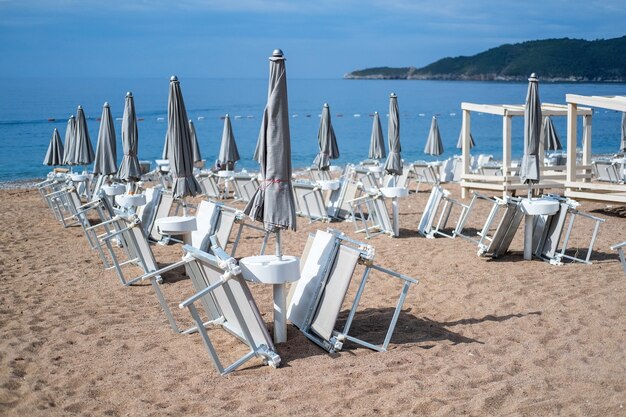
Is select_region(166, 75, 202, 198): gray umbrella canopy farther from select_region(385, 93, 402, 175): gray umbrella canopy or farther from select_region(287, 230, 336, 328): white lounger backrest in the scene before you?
select_region(385, 93, 402, 175): gray umbrella canopy

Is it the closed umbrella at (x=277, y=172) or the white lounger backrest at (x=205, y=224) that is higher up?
the closed umbrella at (x=277, y=172)

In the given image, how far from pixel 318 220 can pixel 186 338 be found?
19.5 feet

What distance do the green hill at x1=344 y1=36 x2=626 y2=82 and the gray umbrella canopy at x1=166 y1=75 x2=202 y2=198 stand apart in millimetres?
101073

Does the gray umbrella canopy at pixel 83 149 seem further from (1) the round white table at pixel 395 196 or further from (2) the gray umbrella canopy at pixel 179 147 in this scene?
(1) the round white table at pixel 395 196

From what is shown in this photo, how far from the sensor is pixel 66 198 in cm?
1116

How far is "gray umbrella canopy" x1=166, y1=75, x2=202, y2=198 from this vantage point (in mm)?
7227

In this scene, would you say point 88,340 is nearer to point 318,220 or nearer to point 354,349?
point 354,349

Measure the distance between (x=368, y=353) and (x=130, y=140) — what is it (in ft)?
20.5

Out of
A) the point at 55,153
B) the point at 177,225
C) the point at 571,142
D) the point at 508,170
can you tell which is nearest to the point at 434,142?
the point at 508,170

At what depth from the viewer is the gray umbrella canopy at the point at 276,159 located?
14.9 feet

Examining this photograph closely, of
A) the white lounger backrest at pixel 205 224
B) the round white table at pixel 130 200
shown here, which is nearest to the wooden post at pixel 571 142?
the white lounger backrest at pixel 205 224

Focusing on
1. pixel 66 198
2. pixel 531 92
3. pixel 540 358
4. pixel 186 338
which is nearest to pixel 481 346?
pixel 540 358

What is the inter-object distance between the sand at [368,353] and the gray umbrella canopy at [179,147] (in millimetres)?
1043

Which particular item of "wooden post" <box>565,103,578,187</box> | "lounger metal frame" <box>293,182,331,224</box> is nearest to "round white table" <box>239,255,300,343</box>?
"lounger metal frame" <box>293,182,331,224</box>
